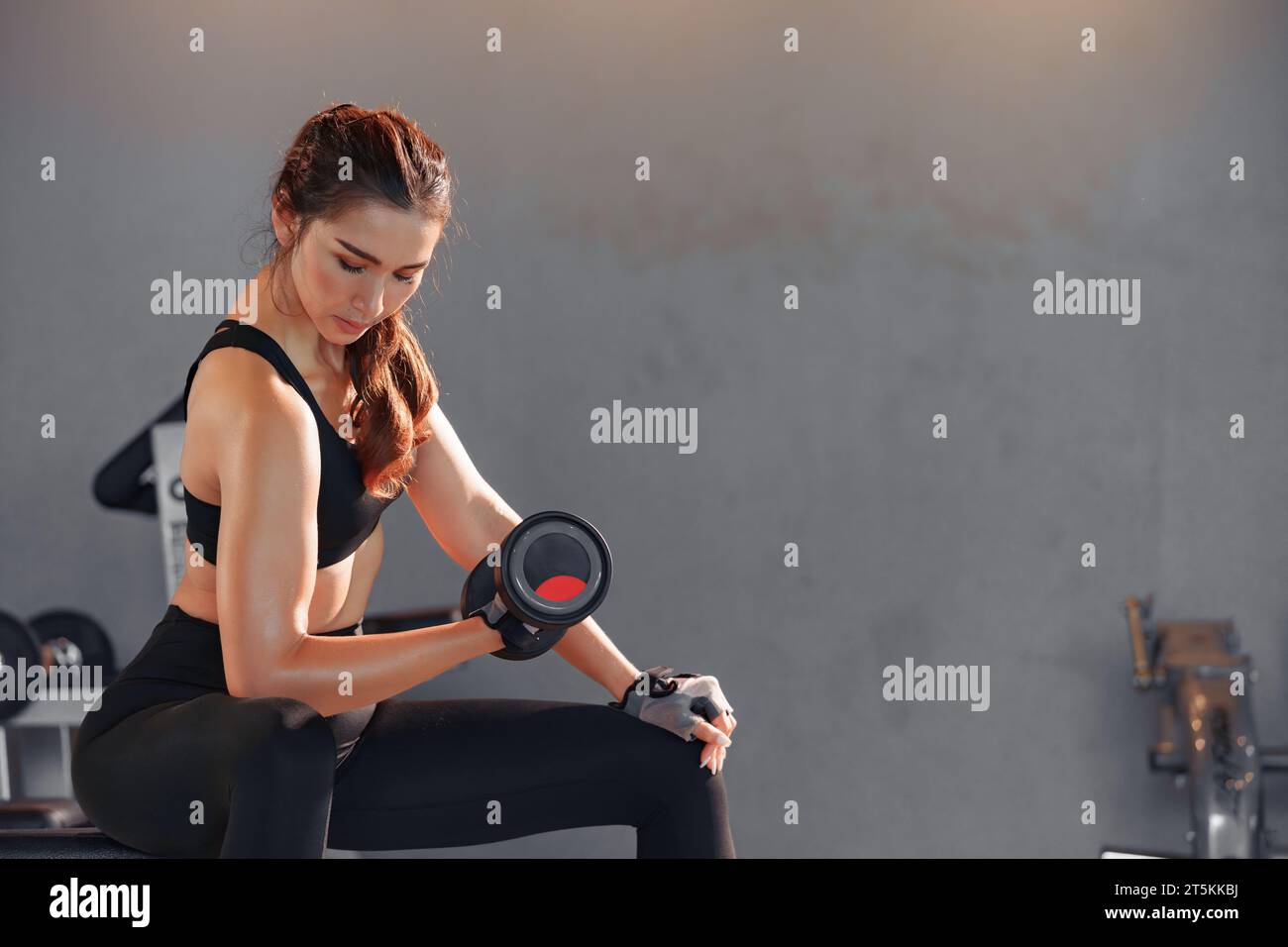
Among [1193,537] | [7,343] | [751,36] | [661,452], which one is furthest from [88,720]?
[1193,537]

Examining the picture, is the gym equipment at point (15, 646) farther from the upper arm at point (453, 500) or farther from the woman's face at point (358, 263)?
the woman's face at point (358, 263)

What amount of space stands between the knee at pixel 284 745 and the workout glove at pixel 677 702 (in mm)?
363

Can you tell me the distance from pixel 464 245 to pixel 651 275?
433mm

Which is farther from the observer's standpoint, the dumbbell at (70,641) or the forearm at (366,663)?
the dumbbell at (70,641)

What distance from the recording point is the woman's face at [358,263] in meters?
1.21

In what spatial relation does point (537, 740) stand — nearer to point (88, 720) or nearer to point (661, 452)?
point (88, 720)

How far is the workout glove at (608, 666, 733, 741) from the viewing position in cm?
129

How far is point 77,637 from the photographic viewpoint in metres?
2.71

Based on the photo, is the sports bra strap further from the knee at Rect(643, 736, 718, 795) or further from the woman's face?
the knee at Rect(643, 736, 718, 795)

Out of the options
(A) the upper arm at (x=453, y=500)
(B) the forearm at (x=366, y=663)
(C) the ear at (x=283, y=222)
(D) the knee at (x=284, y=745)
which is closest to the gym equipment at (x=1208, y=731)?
(A) the upper arm at (x=453, y=500)

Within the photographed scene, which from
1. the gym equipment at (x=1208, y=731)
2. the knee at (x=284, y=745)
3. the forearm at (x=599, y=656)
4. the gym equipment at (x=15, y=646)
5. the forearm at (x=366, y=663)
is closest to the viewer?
the knee at (x=284, y=745)

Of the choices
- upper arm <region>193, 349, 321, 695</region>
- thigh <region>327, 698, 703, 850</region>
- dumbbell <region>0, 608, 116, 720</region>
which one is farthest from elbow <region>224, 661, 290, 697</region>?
dumbbell <region>0, 608, 116, 720</region>

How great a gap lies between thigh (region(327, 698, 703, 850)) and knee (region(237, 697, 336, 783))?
198mm

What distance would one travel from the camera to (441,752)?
4.17 ft
